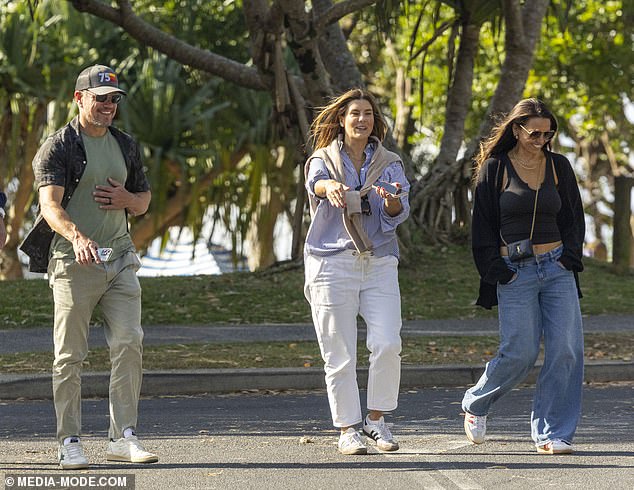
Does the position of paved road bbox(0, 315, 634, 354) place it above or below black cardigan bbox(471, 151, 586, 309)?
below

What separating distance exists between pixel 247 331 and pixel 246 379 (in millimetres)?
3873

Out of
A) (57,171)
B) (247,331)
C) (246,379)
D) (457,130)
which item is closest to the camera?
(57,171)

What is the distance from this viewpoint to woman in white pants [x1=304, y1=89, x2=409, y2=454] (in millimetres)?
6695

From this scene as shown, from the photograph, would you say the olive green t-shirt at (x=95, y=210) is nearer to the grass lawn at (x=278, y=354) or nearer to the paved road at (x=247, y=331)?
the grass lawn at (x=278, y=354)

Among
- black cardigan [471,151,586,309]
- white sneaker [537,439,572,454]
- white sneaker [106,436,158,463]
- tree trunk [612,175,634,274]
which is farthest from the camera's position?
tree trunk [612,175,634,274]

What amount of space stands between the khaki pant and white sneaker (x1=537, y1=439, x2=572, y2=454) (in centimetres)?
203

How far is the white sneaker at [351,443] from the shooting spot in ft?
21.9

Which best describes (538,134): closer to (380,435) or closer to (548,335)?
(548,335)

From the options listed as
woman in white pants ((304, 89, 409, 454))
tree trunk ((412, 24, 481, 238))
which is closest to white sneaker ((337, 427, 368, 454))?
woman in white pants ((304, 89, 409, 454))

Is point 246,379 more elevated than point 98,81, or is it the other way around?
point 98,81

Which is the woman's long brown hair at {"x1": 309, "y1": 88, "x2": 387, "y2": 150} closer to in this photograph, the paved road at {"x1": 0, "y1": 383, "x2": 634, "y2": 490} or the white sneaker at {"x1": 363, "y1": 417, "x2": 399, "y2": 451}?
the white sneaker at {"x1": 363, "y1": 417, "x2": 399, "y2": 451}

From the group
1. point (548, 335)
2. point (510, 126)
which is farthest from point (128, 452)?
point (510, 126)

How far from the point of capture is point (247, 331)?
45.2ft

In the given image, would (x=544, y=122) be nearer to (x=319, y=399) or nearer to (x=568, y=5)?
(x=319, y=399)
